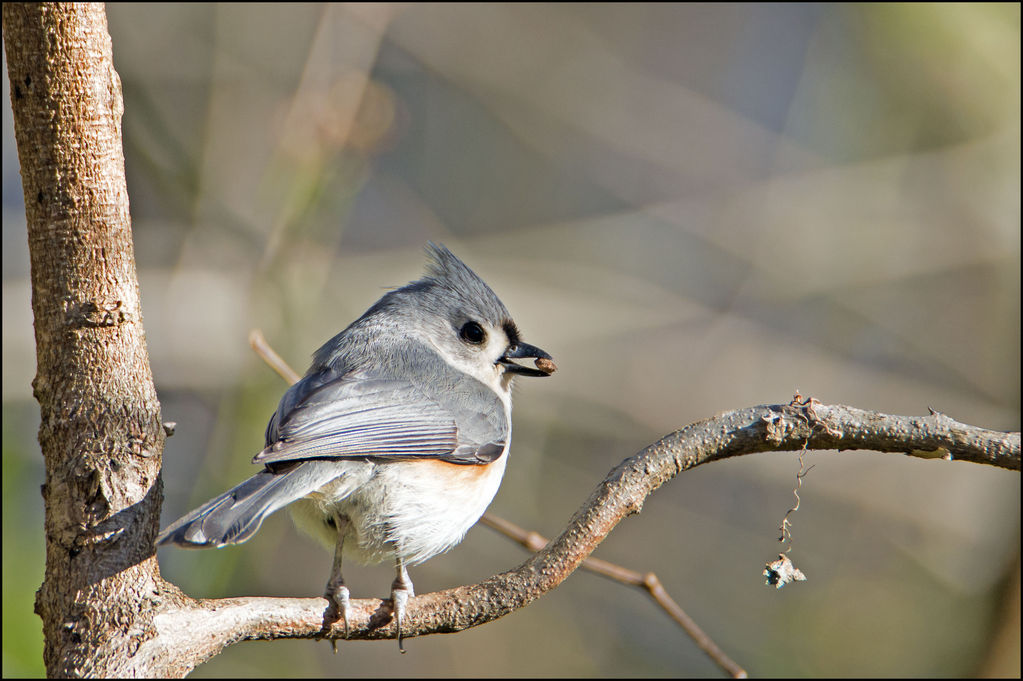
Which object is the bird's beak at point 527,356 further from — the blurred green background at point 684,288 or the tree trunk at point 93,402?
the blurred green background at point 684,288

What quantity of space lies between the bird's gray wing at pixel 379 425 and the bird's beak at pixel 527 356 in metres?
0.18

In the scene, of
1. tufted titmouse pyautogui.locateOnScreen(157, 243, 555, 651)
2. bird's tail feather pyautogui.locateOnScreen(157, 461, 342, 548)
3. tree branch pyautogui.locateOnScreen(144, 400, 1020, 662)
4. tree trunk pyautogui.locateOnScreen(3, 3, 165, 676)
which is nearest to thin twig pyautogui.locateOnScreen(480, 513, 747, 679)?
tufted titmouse pyautogui.locateOnScreen(157, 243, 555, 651)

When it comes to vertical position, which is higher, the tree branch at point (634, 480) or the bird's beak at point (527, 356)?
the bird's beak at point (527, 356)

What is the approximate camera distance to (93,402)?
1.31m

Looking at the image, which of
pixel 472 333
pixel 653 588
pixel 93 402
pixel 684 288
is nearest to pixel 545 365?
pixel 472 333

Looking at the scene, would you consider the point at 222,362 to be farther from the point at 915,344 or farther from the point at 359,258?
the point at 915,344

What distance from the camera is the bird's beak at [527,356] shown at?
2375 mm

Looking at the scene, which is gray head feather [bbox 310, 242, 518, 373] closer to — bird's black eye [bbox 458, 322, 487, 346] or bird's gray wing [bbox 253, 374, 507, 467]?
bird's black eye [bbox 458, 322, 487, 346]

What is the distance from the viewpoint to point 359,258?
4410mm

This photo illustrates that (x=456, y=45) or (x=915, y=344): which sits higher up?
(x=456, y=45)

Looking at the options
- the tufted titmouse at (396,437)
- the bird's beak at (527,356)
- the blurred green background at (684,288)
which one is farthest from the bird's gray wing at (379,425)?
the blurred green background at (684,288)

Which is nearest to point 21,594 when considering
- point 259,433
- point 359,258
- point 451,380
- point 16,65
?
point 259,433

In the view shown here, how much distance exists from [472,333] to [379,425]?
1.93 ft

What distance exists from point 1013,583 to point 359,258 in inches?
136
